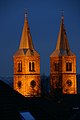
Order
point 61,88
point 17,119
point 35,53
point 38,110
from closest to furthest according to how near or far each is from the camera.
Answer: point 17,119
point 38,110
point 61,88
point 35,53

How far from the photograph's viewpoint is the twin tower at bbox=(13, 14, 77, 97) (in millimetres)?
79625

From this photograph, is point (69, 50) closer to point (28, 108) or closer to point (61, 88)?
point (61, 88)

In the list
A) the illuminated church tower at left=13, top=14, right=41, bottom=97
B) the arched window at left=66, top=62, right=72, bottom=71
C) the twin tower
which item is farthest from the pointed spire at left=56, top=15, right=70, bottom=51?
the illuminated church tower at left=13, top=14, right=41, bottom=97

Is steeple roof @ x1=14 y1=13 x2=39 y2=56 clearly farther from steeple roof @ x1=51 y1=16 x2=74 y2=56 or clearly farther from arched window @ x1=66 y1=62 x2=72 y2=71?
arched window @ x1=66 y1=62 x2=72 y2=71

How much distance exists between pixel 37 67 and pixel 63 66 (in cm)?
331

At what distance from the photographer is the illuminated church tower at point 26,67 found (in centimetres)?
7956

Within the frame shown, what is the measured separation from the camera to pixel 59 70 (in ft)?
266

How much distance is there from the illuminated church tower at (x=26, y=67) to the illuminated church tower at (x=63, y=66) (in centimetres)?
193

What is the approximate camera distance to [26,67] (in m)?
81.2

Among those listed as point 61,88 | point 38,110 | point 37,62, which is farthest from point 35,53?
point 38,110

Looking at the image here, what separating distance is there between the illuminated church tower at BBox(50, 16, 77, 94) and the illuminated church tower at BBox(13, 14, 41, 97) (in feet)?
6.34

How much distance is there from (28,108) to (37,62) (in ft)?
221

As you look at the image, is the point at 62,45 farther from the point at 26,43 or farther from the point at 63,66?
the point at 26,43

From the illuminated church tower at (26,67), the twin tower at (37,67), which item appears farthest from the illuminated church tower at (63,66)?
the illuminated church tower at (26,67)
